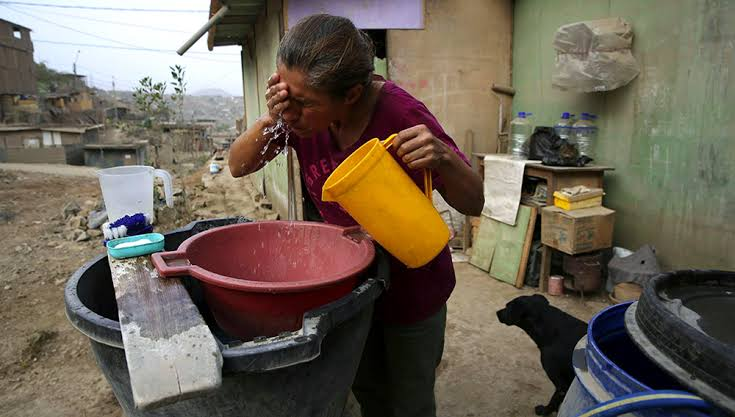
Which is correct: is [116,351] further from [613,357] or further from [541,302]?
[541,302]

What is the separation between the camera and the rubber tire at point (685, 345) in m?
0.78

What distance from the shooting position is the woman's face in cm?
113

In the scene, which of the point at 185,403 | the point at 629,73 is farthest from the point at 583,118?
the point at 185,403

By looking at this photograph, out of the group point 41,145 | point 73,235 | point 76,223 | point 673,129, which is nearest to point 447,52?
point 673,129

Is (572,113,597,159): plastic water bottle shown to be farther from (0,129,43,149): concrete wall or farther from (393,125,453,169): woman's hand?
(0,129,43,149): concrete wall

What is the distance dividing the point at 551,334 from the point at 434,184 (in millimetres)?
1817

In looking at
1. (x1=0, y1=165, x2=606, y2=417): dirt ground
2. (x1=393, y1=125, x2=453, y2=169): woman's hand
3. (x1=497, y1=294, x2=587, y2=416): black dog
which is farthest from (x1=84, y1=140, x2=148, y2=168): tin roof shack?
(x1=393, y1=125, x2=453, y2=169): woman's hand

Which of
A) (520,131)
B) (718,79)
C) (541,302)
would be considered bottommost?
(541,302)

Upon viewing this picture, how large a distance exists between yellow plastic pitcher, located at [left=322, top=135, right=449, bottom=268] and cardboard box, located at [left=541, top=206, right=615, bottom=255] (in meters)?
3.08

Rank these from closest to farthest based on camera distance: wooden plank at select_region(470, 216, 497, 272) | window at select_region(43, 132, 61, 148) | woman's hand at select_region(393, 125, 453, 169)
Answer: woman's hand at select_region(393, 125, 453, 169) < wooden plank at select_region(470, 216, 497, 272) < window at select_region(43, 132, 61, 148)

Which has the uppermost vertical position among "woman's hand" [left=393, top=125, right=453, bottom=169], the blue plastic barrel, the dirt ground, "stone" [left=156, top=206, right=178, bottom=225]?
"woman's hand" [left=393, top=125, right=453, bottom=169]

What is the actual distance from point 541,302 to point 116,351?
2565mm

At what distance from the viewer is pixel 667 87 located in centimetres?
362

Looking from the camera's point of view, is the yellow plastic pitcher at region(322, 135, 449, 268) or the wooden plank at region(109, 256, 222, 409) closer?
the wooden plank at region(109, 256, 222, 409)
